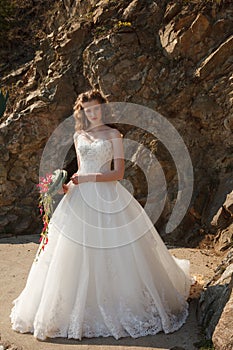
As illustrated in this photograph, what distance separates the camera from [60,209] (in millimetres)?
4484

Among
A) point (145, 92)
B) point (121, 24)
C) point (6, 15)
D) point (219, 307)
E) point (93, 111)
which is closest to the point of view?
point (219, 307)

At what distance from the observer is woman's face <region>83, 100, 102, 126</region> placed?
14.5ft

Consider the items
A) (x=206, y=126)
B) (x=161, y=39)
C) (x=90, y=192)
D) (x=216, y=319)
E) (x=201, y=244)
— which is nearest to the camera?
(x=216, y=319)

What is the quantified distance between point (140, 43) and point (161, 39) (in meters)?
0.37

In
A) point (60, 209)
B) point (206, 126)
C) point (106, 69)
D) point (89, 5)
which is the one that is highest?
point (89, 5)

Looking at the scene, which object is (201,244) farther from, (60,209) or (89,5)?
(89,5)

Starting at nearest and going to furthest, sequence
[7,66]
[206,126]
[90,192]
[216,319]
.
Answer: [216,319] → [90,192] → [206,126] → [7,66]

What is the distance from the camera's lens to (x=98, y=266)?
4164 millimetres

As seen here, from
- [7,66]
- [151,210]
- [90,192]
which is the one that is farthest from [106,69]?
[90,192]

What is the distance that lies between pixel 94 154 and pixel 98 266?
1066 mm

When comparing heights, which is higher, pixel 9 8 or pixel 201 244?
pixel 9 8

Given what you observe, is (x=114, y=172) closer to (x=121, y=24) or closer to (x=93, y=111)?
(x=93, y=111)

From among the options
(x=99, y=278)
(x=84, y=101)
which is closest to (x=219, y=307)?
(x=99, y=278)

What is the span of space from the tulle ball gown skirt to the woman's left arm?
58mm
